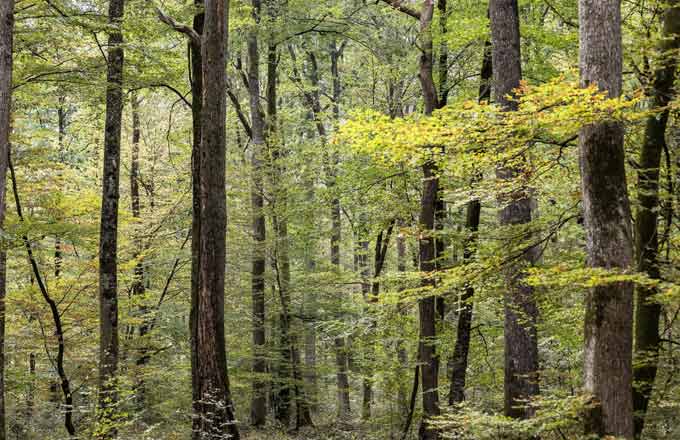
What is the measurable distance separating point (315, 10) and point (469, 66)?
16.4 feet

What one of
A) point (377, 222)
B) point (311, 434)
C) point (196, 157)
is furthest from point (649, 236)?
point (311, 434)

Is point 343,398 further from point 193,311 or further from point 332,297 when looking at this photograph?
point 193,311

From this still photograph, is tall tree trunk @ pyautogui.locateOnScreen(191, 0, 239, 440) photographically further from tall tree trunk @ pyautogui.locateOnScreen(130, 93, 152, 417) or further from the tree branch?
tall tree trunk @ pyautogui.locateOnScreen(130, 93, 152, 417)

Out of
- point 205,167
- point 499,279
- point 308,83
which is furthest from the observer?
point 308,83

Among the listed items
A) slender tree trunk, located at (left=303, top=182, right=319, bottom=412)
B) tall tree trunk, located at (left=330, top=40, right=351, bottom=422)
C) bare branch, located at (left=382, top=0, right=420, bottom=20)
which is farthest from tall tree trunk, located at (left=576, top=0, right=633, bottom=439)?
tall tree trunk, located at (left=330, top=40, right=351, bottom=422)

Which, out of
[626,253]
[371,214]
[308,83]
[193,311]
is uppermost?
[308,83]

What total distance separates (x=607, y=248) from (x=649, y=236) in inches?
105

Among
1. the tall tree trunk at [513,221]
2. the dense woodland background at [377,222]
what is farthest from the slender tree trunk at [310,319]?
the tall tree trunk at [513,221]

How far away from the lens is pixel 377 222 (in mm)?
13344

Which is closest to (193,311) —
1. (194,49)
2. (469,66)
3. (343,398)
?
(194,49)

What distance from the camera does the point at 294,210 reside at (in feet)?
48.4

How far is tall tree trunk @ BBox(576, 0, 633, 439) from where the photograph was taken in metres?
5.37

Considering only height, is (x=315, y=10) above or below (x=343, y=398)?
above

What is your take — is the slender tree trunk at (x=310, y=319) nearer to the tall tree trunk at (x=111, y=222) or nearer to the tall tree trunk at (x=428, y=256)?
the tall tree trunk at (x=428, y=256)
